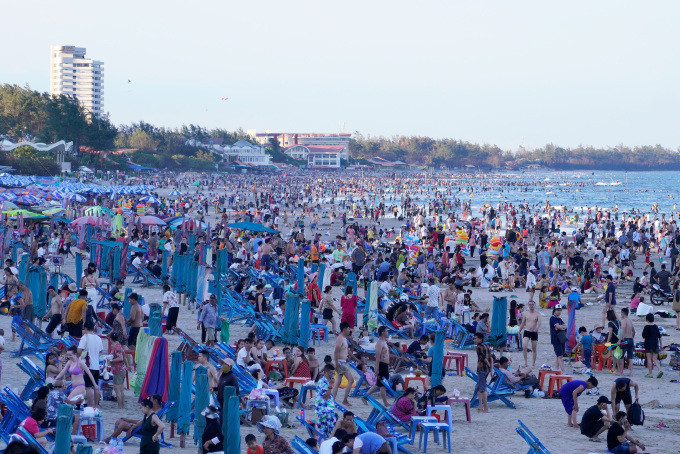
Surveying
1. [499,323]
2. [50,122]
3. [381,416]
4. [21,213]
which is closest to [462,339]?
[499,323]

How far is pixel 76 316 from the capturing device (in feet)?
34.8

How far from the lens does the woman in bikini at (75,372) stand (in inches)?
310

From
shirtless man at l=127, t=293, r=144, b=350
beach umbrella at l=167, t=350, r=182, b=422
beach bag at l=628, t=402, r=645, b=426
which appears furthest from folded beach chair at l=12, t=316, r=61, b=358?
beach bag at l=628, t=402, r=645, b=426

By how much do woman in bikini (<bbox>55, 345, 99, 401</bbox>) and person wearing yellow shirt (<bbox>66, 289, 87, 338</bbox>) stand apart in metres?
2.57

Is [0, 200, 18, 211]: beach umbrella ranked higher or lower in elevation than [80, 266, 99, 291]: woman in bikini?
higher

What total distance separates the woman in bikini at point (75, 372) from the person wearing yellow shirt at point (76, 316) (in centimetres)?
257

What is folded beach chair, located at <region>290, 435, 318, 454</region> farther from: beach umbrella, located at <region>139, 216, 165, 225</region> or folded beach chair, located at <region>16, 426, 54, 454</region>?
beach umbrella, located at <region>139, 216, 165, 225</region>

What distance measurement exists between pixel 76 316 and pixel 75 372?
2803 mm

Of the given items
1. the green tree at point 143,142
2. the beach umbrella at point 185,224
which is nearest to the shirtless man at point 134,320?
the beach umbrella at point 185,224

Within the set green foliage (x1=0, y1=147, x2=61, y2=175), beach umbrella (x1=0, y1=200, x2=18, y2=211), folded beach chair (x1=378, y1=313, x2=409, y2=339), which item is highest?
green foliage (x1=0, y1=147, x2=61, y2=175)

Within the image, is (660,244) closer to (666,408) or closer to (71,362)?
(666,408)

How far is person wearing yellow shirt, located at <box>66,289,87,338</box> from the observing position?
10.6 meters

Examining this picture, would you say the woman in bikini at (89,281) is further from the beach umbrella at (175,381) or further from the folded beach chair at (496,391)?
the folded beach chair at (496,391)

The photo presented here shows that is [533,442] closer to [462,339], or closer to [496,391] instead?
[496,391]
